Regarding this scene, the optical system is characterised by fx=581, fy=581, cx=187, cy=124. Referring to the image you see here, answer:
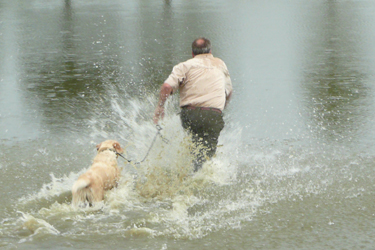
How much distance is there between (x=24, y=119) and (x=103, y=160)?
3803 millimetres

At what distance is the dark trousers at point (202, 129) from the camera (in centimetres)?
598

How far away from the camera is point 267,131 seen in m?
8.27

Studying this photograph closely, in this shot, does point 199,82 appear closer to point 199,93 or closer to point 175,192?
point 199,93

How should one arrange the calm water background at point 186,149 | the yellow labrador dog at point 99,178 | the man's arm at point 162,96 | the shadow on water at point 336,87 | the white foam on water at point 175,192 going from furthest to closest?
the shadow on water at point 336,87 < the man's arm at point 162,96 < the yellow labrador dog at point 99,178 < the white foam on water at point 175,192 < the calm water background at point 186,149

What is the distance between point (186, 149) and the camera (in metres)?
6.14

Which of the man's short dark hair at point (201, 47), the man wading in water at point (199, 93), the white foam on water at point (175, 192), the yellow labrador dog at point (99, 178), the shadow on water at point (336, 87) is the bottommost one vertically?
the shadow on water at point (336, 87)

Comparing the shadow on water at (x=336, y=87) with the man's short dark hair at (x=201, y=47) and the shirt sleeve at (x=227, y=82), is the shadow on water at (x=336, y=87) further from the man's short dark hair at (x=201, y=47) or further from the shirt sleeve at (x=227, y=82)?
the man's short dark hair at (x=201, y=47)

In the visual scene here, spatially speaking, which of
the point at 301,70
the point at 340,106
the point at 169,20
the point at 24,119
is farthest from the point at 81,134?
the point at 169,20

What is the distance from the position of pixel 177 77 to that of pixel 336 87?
5.60 metres

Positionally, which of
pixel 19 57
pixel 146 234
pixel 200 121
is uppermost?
pixel 200 121

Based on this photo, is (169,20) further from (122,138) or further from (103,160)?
(103,160)

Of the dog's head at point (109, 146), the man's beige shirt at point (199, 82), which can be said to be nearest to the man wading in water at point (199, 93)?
the man's beige shirt at point (199, 82)

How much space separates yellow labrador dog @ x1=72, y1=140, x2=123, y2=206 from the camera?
5.16m

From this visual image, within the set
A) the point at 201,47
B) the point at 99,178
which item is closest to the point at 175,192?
the point at 99,178
